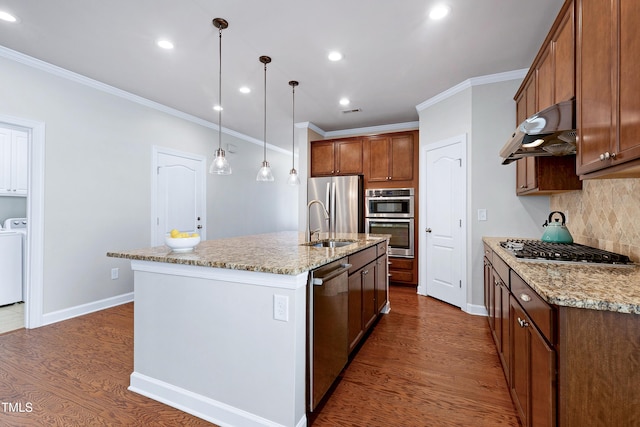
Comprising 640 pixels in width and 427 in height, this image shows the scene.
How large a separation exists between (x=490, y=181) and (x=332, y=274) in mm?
2498

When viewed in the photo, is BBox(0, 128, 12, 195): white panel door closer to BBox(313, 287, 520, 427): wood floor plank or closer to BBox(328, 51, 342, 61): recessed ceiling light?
BBox(328, 51, 342, 61): recessed ceiling light

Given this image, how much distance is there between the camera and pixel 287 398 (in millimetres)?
1513

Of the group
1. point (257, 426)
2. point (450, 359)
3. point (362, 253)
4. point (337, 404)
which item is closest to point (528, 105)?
point (362, 253)


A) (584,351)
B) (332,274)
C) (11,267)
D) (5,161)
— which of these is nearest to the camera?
(584,351)

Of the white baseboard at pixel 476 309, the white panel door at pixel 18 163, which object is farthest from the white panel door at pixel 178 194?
the white baseboard at pixel 476 309

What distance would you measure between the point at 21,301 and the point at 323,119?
481 centimetres

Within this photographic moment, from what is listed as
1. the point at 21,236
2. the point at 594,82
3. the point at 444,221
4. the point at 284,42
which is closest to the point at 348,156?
the point at 444,221

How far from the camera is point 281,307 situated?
5.01 ft

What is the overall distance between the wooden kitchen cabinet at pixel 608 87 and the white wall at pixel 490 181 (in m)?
1.75

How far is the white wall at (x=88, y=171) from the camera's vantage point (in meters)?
3.06

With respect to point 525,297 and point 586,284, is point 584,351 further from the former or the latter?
point 525,297

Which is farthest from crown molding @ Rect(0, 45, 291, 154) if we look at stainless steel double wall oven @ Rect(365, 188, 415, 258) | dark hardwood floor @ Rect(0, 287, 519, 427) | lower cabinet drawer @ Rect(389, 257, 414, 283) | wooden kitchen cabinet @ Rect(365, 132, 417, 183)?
lower cabinet drawer @ Rect(389, 257, 414, 283)

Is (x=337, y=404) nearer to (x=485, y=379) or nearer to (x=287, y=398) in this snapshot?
(x=287, y=398)

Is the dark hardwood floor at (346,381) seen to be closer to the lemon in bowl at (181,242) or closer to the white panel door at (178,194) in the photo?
the lemon in bowl at (181,242)
